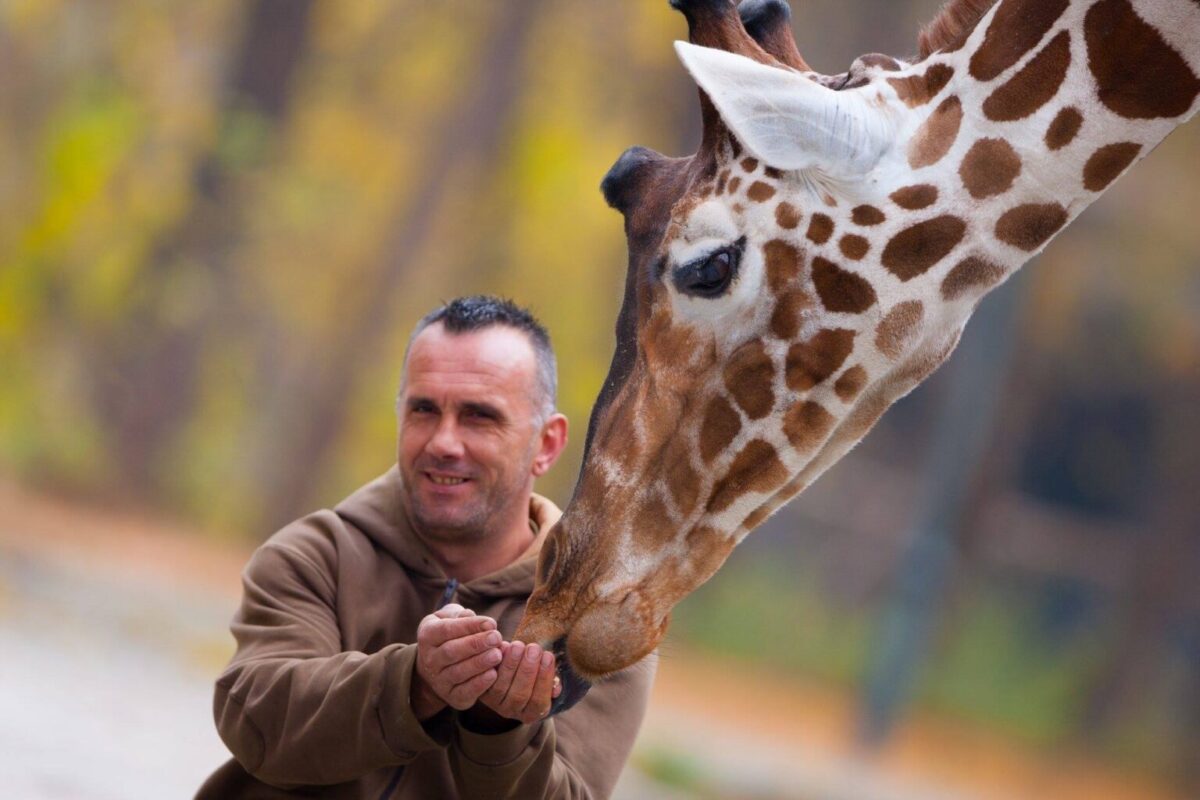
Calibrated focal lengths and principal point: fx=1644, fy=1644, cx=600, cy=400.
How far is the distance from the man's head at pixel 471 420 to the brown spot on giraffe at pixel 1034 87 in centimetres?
118

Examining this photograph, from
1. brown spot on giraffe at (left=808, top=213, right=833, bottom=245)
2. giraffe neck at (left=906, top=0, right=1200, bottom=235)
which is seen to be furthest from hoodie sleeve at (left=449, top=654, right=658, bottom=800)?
giraffe neck at (left=906, top=0, right=1200, bottom=235)

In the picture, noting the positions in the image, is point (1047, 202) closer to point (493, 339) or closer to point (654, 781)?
point (493, 339)

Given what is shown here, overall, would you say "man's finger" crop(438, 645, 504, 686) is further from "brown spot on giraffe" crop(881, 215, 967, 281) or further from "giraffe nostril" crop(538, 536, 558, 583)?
"brown spot on giraffe" crop(881, 215, 967, 281)

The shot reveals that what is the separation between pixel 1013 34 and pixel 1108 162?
1.00 ft

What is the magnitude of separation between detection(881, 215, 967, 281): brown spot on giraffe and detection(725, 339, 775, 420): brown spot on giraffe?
29 cm

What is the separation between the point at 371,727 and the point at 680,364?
89 centimetres

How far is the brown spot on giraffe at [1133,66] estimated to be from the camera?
308 cm

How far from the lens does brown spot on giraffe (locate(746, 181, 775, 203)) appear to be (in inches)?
123

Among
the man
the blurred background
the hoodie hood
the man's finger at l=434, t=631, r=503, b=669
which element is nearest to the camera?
the man's finger at l=434, t=631, r=503, b=669

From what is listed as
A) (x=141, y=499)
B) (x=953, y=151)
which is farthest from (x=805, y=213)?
(x=141, y=499)

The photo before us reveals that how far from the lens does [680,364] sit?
315 centimetres

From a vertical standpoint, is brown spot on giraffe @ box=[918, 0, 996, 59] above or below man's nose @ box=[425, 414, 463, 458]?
above

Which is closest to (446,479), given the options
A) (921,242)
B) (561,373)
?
(921,242)

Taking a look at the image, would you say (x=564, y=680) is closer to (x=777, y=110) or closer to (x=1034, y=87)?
(x=777, y=110)
